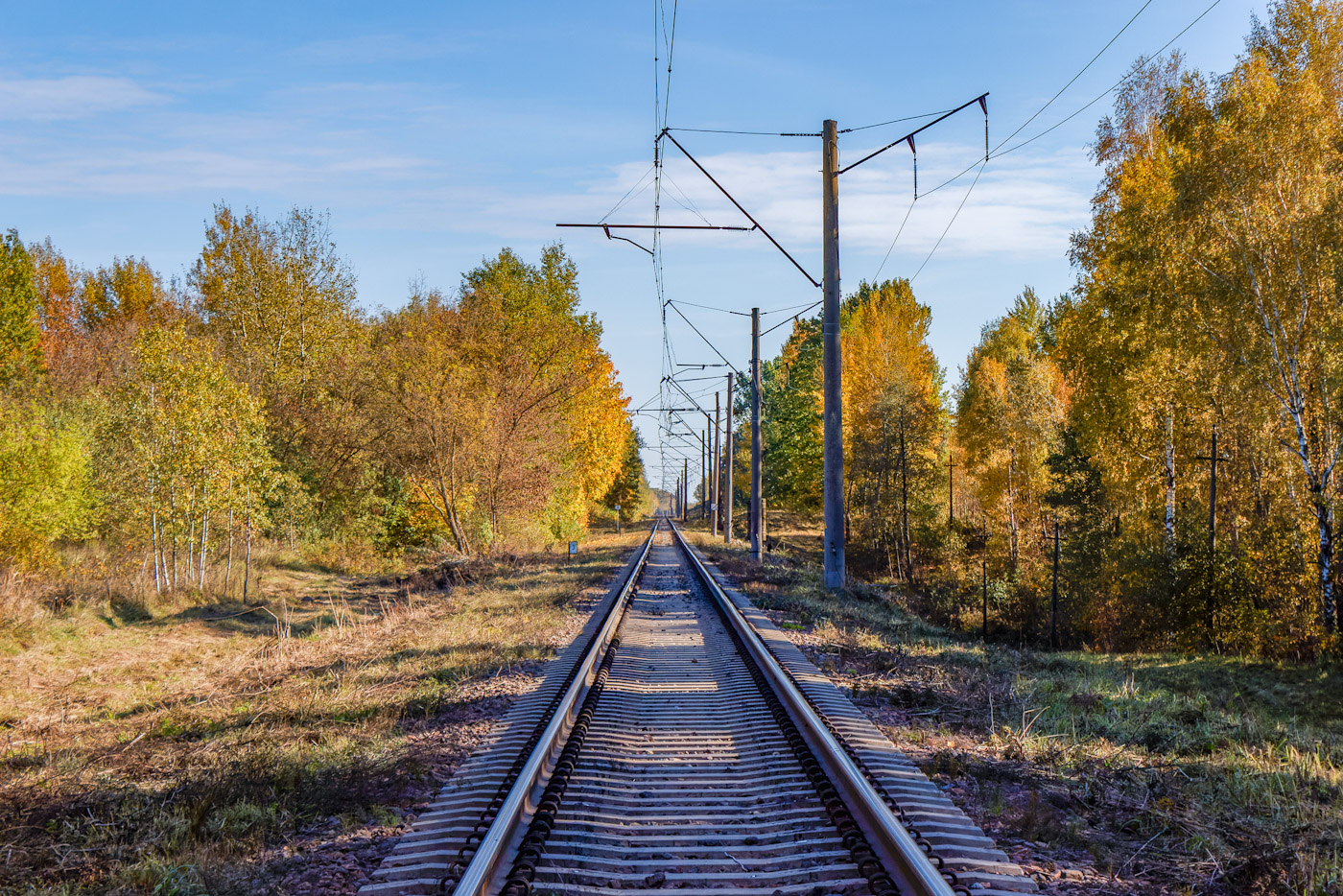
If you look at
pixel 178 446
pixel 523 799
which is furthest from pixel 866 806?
pixel 178 446

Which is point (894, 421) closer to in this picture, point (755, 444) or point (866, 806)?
point (755, 444)

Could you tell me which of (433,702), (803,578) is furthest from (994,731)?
(803,578)

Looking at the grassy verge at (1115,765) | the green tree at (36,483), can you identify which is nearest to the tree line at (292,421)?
the green tree at (36,483)

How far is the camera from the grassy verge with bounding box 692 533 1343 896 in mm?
4680

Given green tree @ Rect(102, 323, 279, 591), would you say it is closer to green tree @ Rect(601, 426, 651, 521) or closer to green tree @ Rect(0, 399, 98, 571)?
green tree @ Rect(0, 399, 98, 571)

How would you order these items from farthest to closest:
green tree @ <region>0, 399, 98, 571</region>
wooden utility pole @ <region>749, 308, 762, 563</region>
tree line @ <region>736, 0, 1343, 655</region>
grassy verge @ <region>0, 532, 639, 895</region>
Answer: wooden utility pole @ <region>749, 308, 762, 563</region> → green tree @ <region>0, 399, 98, 571</region> → tree line @ <region>736, 0, 1343, 655</region> → grassy verge @ <region>0, 532, 639, 895</region>

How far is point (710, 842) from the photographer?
4.96 metres

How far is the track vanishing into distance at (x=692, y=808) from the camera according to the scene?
4348mm

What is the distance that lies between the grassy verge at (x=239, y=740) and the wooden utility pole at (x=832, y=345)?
582 centimetres

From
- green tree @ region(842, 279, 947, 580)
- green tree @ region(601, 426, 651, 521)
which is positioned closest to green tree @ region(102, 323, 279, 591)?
green tree @ region(842, 279, 947, 580)

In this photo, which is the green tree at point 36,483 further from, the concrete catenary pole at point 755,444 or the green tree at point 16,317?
the concrete catenary pole at point 755,444

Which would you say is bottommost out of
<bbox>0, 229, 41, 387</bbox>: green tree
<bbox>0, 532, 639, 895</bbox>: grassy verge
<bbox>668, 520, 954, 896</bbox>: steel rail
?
<bbox>0, 532, 639, 895</bbox>: grassy verge

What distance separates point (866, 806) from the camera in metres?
5.04

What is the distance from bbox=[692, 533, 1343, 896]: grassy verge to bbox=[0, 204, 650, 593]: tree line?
1753 centimetres
